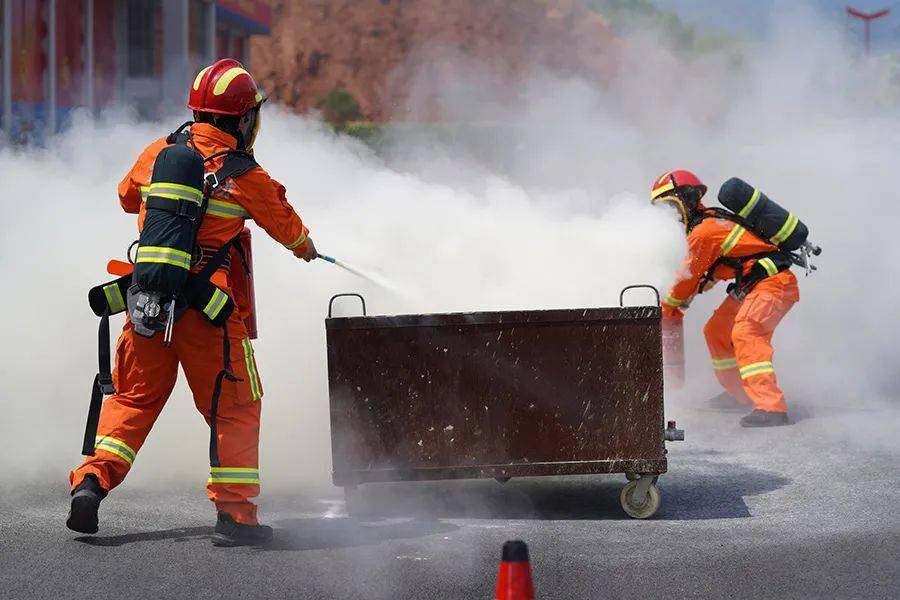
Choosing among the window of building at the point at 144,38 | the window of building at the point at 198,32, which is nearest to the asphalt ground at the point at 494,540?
the window of building at the point at 144,38

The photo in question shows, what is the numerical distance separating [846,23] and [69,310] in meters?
9.52

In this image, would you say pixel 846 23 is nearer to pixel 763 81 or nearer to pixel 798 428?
pixel 763 81

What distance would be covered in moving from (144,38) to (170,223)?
17327mm

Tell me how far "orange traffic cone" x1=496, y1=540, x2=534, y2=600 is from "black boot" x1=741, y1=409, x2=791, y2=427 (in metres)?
4.89

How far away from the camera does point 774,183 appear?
11781 millimetres

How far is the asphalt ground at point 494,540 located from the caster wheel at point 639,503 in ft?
0.16

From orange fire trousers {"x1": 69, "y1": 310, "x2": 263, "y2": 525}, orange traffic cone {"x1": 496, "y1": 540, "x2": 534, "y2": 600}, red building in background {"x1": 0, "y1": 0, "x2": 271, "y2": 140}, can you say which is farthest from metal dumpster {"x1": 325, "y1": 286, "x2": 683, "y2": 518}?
red building in background {"x1": 0, "y1": 0, "x2": 271, "y2": 140}

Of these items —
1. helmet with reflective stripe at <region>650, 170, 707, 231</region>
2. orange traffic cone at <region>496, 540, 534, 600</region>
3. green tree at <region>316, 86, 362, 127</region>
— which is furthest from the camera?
green tree at <region>316, 86, 362, 127</region>

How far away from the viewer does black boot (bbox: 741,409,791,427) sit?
791 cm

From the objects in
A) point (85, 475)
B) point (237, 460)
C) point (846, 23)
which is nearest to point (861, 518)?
point (237, 460)

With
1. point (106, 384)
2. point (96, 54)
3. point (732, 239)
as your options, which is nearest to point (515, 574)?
point (106, 384)

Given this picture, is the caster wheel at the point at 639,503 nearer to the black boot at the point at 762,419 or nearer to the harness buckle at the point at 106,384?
the harness buckle at the point at 106,384

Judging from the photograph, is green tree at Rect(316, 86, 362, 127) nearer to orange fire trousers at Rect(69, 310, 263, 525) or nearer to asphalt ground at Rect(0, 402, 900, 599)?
asphalt ground at Rect(0, 402, 900, 599)

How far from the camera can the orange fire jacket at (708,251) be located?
776cm
